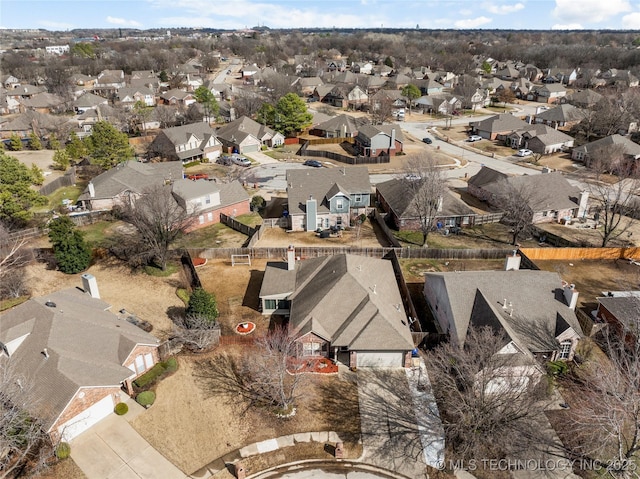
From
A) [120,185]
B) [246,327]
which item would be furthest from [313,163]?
[246,327]

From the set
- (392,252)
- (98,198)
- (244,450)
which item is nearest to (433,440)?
(244,450)

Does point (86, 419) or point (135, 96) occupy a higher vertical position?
point (135, 96)

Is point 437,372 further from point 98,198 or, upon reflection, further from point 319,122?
point 319,122

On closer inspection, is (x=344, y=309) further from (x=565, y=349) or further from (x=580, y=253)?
(x=580, y=253)

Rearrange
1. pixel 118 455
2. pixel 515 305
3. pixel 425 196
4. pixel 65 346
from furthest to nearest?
1. pixel 425 196
2. pixel 515 305
3. pixel 65 346
4. pixel 118 455

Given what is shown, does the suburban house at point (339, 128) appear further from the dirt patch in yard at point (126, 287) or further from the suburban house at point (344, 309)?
the suburban house at point (344, 309)

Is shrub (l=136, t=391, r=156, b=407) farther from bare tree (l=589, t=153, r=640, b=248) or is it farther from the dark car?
the dark car
